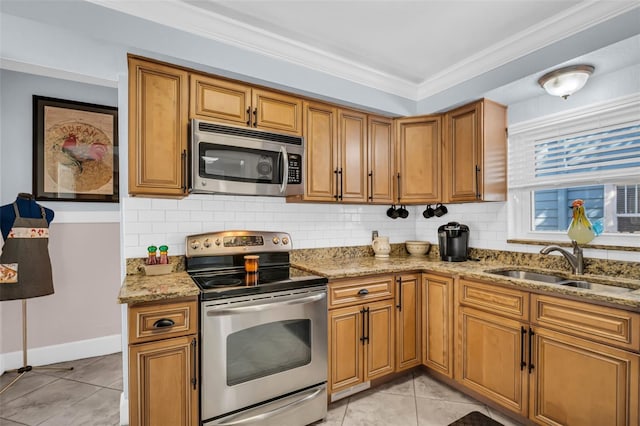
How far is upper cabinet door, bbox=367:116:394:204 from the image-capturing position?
2904 millimetres

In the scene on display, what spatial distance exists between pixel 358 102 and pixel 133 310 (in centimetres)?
216

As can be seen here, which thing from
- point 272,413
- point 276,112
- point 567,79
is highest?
point 567,79

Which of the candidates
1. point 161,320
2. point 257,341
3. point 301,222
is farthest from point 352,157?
point 161,320

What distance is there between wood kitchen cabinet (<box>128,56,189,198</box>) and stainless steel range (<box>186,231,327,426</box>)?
48cm

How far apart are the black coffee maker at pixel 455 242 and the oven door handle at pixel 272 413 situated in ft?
5.03

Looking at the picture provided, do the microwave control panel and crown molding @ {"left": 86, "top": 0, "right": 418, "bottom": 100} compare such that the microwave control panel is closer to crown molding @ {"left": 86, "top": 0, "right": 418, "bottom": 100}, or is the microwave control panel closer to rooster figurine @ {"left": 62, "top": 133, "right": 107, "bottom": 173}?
crown molding @ {"left": 86, "top": 0, "right": 418, "bottom": 100}

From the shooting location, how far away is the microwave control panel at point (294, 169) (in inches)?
95.4

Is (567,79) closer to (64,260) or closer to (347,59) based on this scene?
(347,59)

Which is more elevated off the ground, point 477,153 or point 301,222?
point 477,153

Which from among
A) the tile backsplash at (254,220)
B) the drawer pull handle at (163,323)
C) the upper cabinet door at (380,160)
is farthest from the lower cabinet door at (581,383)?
the drawer pull handle at (163,323)

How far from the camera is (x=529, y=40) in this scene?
2158mm

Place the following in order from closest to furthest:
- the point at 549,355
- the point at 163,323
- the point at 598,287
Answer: the point at 163,323
the point at 549,355
the point at 598,287

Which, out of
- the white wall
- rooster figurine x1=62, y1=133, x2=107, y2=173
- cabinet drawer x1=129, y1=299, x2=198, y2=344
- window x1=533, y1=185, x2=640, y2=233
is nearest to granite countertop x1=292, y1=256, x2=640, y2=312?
window x1=533, y1=185, x2=640, y2=233

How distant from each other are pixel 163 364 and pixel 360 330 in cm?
130
